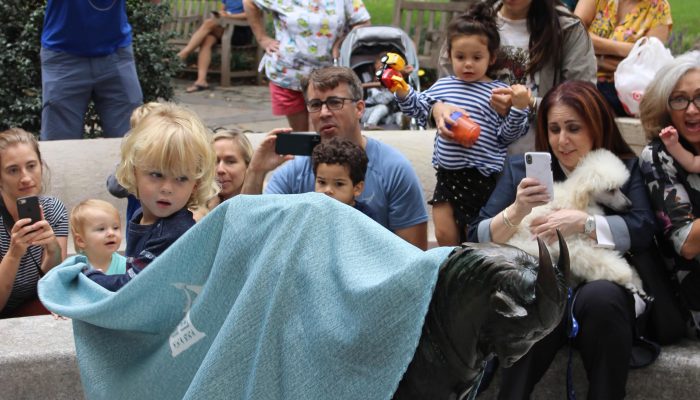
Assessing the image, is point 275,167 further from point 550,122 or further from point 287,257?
point 287,257

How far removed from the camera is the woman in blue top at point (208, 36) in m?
13.3

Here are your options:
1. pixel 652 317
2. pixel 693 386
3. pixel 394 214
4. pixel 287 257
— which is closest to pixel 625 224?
pixel 652 317

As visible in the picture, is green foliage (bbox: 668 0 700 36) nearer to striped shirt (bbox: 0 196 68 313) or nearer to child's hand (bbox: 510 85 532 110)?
child's hand (bbox: 510 85 532 110)

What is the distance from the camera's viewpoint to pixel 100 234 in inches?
175

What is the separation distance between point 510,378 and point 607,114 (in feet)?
3.88

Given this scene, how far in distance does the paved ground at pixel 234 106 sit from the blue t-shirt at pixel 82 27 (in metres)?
3.41

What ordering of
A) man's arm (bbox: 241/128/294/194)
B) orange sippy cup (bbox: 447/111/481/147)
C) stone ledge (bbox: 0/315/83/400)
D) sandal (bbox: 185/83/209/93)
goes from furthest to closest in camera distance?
1. sandal (bbox: 185/83/209/93)
2. man's arm (bbox: 241/128/294/194)
3. orange sippy cup (bbox: 447/111/481/147)
4. stone ledge (bbox: 0/315/83/400)

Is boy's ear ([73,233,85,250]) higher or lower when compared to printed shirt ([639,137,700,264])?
lower

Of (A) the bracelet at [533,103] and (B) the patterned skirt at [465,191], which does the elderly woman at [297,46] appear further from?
(A) the bracelet at [533,103]

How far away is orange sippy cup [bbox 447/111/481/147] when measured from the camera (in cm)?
452

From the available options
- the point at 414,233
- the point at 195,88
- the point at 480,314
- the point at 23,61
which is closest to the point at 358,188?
the point at 414,233

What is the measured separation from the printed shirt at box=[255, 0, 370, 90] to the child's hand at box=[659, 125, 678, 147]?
123 inches

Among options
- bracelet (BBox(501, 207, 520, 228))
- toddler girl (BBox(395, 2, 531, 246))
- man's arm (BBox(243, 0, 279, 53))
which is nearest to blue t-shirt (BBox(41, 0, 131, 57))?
man's arm (BBox(243, 0, 279, 53))

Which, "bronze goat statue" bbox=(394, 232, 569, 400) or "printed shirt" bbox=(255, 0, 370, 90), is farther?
"printed shirt" bbox=(255, 0, 370, 90)
